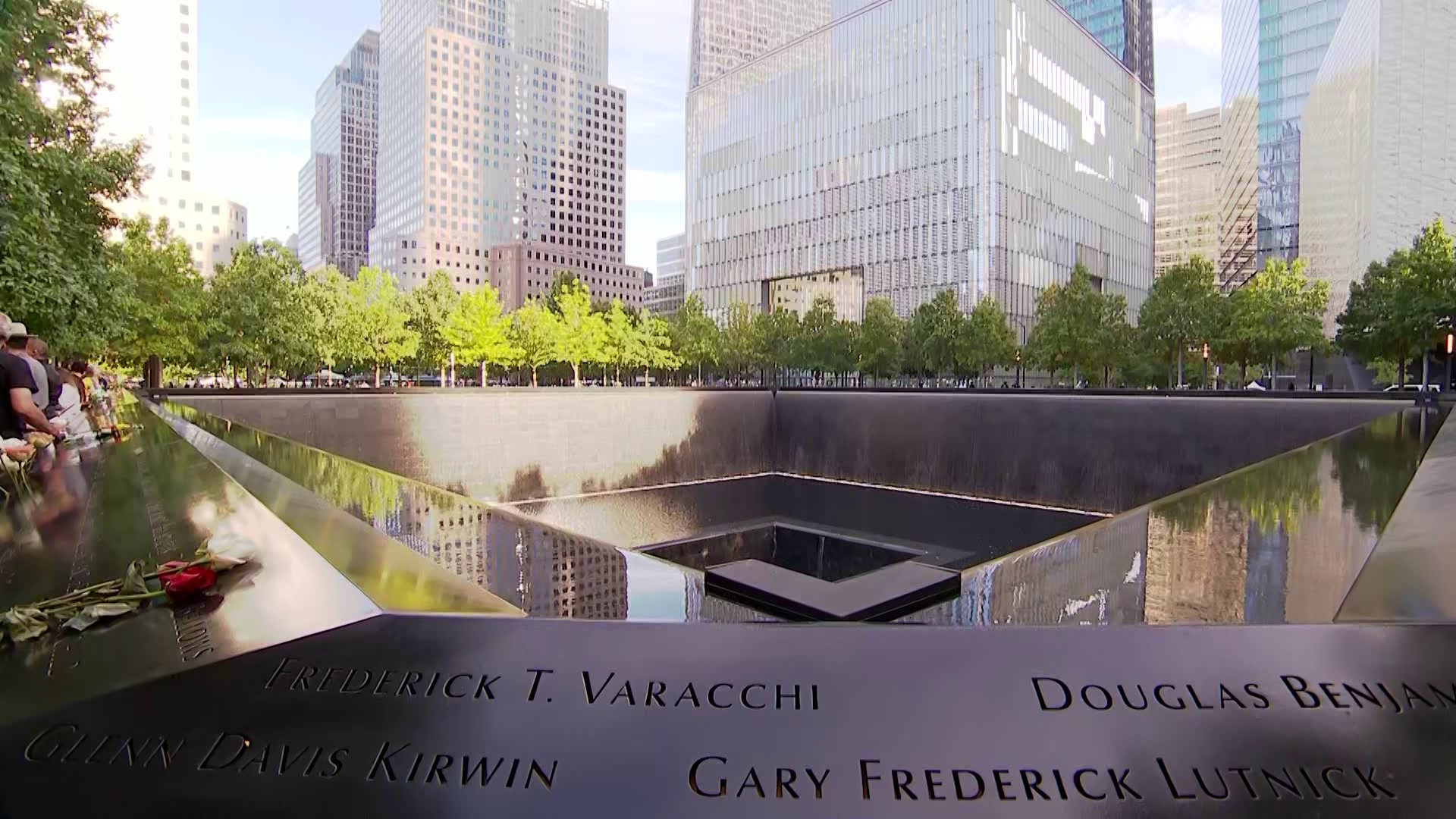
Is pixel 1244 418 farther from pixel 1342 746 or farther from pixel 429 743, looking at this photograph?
pixel 429 743

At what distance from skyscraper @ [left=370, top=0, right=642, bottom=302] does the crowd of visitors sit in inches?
4139

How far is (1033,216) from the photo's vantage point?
196 ft

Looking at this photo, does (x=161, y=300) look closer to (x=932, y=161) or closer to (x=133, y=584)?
(x=133, y=584)

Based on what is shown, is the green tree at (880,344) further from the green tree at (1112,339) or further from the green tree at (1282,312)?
the green tree at (1282,312)

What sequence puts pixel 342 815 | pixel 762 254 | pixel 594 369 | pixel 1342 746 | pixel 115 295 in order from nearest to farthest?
pixel 342 815 → pixel 1342 746 → pixel 115 295 → pixel 594 369 → pixel 762 254

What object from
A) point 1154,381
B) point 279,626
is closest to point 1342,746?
point 279,626

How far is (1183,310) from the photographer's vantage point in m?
31.2

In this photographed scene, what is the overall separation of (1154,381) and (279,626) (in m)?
47.0

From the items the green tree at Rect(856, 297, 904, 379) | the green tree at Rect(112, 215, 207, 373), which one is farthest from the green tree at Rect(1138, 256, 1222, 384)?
the green tree at Rect(112, 215, 207, 373)

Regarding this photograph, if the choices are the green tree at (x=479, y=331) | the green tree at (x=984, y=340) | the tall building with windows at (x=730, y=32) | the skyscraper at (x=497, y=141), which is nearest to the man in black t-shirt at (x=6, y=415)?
the green tree at (x=479, y=331)

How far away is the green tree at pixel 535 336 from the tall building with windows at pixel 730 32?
81.8 metres

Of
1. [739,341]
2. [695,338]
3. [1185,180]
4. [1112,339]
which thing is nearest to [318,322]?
[695,338]

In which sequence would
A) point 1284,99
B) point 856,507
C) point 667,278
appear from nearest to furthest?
point 856,507, point 1284,99, point 667,278

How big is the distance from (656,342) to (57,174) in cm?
3974
